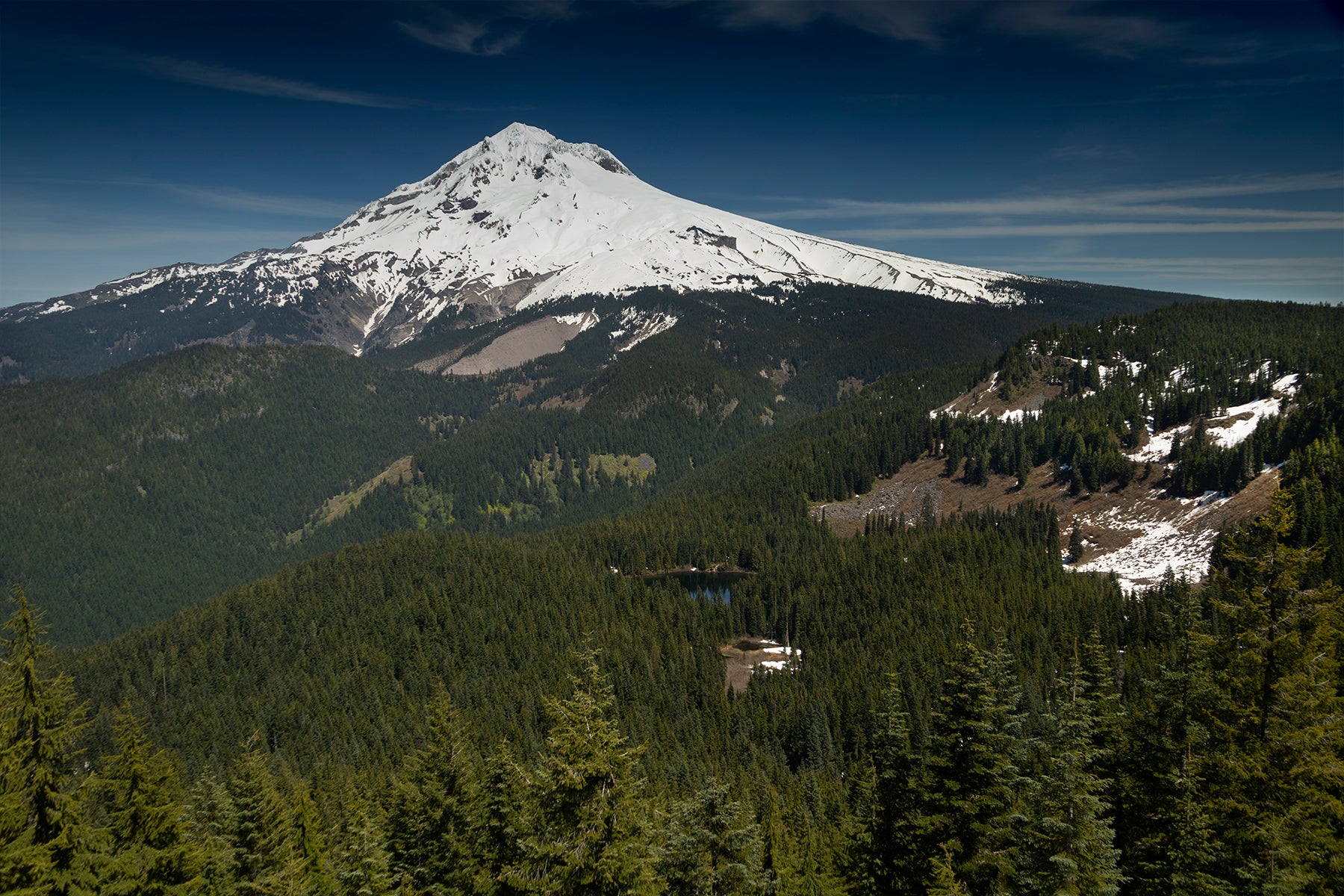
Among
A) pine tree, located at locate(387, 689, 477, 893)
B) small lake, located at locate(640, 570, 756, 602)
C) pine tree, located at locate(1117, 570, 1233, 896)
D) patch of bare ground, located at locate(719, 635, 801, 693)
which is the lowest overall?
patch of bare ground, located at locate(719, 635, 801, 693)

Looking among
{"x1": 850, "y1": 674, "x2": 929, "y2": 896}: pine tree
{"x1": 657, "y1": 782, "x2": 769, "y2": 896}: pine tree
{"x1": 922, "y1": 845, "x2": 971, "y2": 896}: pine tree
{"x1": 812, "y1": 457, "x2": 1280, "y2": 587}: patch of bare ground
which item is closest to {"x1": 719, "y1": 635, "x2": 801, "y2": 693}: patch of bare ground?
{"x1": 812, "y1": 457, "x2": 1280, "y2": 587}: patch of bare ground

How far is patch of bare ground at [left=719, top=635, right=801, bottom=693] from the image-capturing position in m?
133

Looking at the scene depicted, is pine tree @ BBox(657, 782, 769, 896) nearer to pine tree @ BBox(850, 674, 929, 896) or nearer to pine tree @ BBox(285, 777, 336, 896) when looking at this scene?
pine tree @ BBox(850, 674, 929, 896)

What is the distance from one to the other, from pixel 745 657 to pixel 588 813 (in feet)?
407

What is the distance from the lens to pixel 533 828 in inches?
1078

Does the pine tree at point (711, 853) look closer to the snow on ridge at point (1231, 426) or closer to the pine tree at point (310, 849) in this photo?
the pine tree at point (310, 849)

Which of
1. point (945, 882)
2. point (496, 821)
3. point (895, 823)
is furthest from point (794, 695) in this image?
point (945, 882)

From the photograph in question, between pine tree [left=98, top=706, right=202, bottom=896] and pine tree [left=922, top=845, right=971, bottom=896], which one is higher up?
pine tree [left=922, top=845, right=971, bottom=896]

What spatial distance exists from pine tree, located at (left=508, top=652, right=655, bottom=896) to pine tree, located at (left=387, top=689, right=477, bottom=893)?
11950 millimetres

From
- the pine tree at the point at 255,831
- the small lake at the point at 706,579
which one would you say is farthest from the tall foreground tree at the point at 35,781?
the small lake at the point at 706,579

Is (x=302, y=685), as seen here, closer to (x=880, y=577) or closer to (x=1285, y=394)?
(x=880, y=577)

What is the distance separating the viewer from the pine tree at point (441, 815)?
35312mm

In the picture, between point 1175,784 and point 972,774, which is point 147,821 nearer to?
point 972,774

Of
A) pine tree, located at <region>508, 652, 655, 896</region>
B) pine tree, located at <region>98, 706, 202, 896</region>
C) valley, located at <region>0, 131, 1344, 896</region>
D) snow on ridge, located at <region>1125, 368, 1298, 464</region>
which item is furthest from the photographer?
snow on ridge, located at <region>1125, 368, 1298, 464</region>
